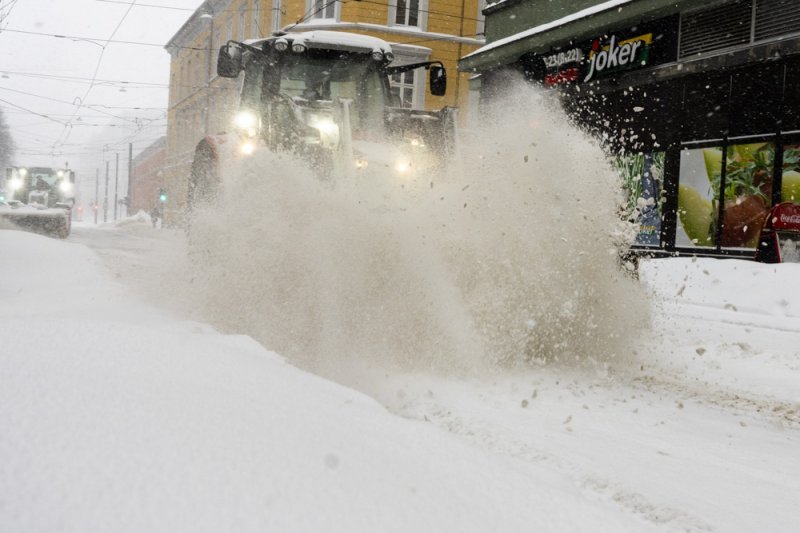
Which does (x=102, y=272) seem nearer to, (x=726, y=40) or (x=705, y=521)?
(x=705, y=521)

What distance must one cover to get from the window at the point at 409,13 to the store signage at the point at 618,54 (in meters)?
14.8

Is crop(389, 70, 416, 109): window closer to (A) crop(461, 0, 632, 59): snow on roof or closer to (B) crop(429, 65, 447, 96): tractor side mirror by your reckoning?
(A) crop(461, 0, 632, 59): snow on roof

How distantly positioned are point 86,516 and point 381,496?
2.19 feet

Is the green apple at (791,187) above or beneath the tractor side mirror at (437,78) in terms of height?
beneath

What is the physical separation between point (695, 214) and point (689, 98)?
90.1 inches

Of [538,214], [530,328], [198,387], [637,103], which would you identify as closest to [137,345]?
[198,387]

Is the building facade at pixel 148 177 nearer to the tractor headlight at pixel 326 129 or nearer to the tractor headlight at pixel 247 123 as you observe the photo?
the tractor headlight at pixel 247 123

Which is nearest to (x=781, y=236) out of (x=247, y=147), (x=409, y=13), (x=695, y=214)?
(x=695, y=214)

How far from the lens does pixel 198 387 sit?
2.12 metres

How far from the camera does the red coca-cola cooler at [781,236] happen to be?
10383 millimetres

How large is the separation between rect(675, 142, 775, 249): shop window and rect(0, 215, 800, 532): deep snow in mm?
8422

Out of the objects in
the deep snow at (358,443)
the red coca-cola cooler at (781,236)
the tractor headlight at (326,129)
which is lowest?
the deep snow at (358,443)

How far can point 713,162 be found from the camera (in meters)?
12.7

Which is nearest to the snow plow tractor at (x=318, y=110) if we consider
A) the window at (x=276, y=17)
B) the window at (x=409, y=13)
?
the window at (x=409, y=13)
